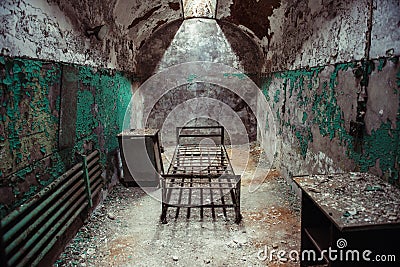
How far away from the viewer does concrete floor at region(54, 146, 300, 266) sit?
2525mm

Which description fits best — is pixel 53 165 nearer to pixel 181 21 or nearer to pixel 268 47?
pixel 268 47

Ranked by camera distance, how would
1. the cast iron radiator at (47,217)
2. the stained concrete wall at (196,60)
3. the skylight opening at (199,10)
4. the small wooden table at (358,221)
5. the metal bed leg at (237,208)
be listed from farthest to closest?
the stained concrete wall at (196,60), the skylight opening at (199,10), the metal bed leg at (237,208), the cast iron radiator at (47,217), the small wooden table at (358,221)

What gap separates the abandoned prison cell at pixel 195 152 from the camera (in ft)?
6.13

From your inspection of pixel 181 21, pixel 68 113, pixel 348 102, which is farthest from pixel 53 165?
pixel 181 21

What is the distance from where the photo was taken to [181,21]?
21.7 ft

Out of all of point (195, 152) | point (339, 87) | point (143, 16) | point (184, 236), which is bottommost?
point (184, 236)

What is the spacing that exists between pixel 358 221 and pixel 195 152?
3.87 m

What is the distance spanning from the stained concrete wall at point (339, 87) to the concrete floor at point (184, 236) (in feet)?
2.52

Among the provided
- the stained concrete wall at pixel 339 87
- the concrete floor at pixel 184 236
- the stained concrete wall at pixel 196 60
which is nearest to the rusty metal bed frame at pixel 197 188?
the concrete floor at pixel 184 236

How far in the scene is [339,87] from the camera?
2773 millimetres

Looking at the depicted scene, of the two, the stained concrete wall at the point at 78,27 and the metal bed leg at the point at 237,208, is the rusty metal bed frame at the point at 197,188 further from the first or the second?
the stained concrete wall at the point at 78,27

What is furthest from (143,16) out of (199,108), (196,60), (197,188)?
(197,188)

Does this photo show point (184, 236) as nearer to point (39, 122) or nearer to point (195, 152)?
point (39, 122)

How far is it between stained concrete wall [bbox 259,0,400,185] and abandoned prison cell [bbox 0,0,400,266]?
0.05 feet
